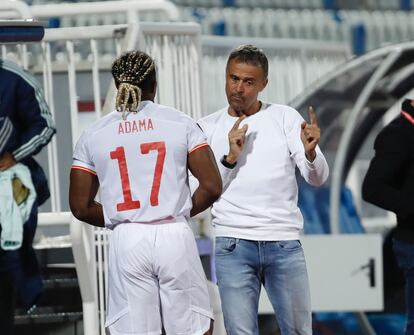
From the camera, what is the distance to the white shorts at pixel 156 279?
16.1ft

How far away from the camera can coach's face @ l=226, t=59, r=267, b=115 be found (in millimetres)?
5539

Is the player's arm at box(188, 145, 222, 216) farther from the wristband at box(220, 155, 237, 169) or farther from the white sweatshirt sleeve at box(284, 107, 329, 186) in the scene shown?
the white sweatshirt sleeve at box(284, 107, 329, 186)

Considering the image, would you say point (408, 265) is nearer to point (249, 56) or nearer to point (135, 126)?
point (249, 56)

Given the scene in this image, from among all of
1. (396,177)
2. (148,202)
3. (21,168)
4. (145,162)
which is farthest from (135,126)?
(21,168)

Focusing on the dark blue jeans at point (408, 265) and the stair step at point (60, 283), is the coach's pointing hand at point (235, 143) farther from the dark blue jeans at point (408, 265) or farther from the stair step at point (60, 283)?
the stair step at point (60, 283)

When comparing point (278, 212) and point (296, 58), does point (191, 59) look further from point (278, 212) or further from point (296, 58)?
point (296, 58)

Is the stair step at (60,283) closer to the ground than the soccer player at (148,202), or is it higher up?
closer to the ground

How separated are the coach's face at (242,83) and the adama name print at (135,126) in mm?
679

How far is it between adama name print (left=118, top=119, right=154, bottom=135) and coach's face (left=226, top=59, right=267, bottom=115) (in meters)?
0.68

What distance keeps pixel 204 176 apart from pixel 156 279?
0.42 metres

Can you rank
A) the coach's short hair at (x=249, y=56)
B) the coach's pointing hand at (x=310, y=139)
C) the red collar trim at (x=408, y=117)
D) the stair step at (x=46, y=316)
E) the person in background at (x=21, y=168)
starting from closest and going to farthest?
the coach's pointing hand at (x=310, y=139) → the coach's short hair at (x=249, y=56) → the red collar trim at (x=408, y=117) → the person in background at (x=21, y=168) → the stair step at (x=46, y=316)

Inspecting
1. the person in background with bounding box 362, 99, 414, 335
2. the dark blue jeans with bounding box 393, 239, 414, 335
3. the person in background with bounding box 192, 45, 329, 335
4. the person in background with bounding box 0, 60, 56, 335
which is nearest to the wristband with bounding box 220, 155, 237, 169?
the person in background with bounding box 192, 45, 329, 335

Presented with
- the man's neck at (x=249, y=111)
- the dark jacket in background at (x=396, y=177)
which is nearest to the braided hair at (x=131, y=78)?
the man's neck at (x=249, y=111)

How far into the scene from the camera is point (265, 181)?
18.0 feet
